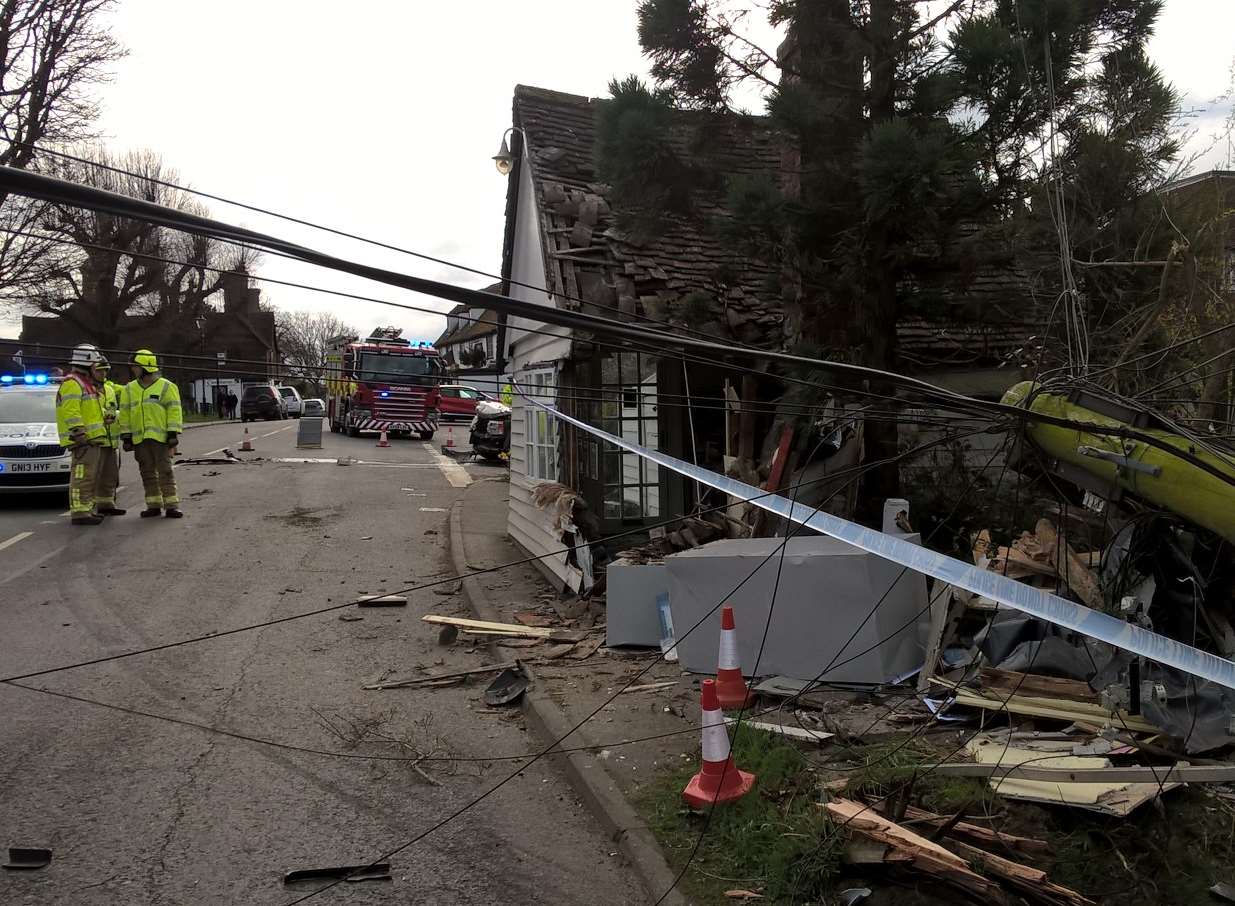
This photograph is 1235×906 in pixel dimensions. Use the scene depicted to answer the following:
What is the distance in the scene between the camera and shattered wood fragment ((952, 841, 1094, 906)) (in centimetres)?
316

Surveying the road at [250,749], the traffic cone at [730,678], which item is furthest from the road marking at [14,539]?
the traffic cone at [730,678]

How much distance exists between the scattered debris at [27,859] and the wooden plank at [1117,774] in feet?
12.8

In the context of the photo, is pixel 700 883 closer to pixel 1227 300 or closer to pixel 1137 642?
pixel 1137 642

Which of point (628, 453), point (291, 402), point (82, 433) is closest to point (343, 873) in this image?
point (628, 453)

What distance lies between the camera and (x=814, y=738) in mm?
4844

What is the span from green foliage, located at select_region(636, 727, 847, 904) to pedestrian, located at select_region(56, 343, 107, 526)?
11.1m

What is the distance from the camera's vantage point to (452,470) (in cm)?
2259

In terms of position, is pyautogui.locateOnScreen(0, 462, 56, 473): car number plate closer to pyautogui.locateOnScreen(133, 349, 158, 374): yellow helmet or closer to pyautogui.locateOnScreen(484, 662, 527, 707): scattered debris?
pyautogui.locateOnScreen(484, 662, 527, 707): scattered debris

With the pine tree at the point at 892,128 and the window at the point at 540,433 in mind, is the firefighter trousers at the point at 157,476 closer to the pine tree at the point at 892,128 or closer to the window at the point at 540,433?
the window at the point at 540,433

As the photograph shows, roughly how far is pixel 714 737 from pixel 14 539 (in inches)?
428

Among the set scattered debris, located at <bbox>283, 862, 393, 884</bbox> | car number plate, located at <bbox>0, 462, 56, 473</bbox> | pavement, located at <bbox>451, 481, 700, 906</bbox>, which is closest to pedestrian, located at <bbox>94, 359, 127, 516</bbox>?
car number plate, located at <bbox>0, 462, 56, 473</bbox>

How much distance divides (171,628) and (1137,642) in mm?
7376

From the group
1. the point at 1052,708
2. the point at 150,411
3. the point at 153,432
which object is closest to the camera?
the point at 1052,708

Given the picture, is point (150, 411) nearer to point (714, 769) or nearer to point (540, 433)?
point (540, 433)
